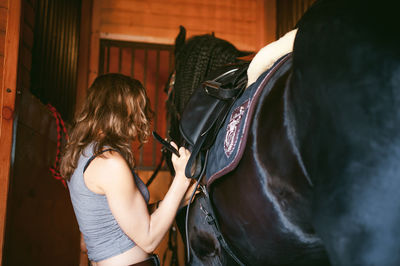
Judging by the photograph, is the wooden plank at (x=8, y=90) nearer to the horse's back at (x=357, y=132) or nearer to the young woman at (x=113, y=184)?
the young woman at (x=113, y=184)

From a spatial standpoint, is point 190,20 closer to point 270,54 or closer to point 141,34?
A: point 141,34

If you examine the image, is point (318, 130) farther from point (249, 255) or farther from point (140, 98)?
point (140, 98)

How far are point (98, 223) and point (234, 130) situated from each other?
0.64 metres

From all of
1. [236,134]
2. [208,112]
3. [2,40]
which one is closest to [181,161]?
[208,112]

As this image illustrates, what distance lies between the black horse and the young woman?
0.48m

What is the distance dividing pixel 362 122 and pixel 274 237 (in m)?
0.38

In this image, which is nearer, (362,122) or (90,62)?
(362,122)

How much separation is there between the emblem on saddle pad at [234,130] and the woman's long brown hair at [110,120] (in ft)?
1.52

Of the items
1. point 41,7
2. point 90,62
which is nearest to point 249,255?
point 41,7

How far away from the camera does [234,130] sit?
2.73 feet

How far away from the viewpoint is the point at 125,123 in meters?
1.26

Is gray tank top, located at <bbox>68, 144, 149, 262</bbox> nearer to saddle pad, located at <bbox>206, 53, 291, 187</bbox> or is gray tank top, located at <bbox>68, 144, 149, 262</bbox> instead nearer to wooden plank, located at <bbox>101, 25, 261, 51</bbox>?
saddle pad, located at <bbox>206, 53, 291, 187</bbox>

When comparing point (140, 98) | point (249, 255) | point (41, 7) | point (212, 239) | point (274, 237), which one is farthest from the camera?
point (41, 7)

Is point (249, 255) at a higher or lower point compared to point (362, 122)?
lower
